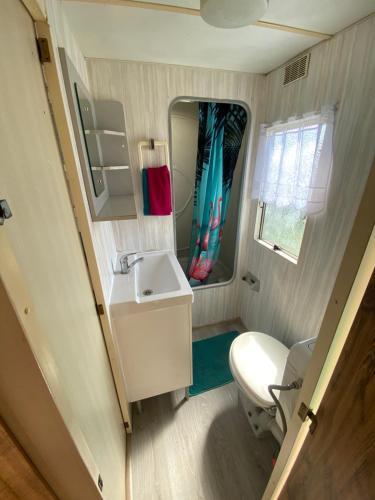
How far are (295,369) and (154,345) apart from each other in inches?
30.8

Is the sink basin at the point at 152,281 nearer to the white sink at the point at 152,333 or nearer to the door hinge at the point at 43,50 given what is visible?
the white sink at the point at 152,333

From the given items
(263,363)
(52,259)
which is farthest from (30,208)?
(263,363)

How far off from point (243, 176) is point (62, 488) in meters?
2.01

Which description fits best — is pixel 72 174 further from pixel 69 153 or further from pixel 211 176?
pixel 211 176

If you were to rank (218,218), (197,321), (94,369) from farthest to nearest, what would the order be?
(197,321) → (218,218) → (94,369)

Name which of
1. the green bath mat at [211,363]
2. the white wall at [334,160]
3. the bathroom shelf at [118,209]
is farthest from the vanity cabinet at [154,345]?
the white wall at [334,160]

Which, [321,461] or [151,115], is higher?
[151,115]

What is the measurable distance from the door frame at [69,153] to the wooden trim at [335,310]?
0.86 m

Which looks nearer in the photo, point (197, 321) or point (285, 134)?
point (285, 134)

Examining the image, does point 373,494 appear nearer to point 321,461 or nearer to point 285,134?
point 321,461

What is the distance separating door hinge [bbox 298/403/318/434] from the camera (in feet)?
2.05

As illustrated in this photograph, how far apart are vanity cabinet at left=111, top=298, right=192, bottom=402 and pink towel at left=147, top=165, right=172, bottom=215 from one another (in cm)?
78

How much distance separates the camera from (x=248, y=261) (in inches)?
81.3

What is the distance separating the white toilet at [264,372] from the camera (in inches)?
39.6
